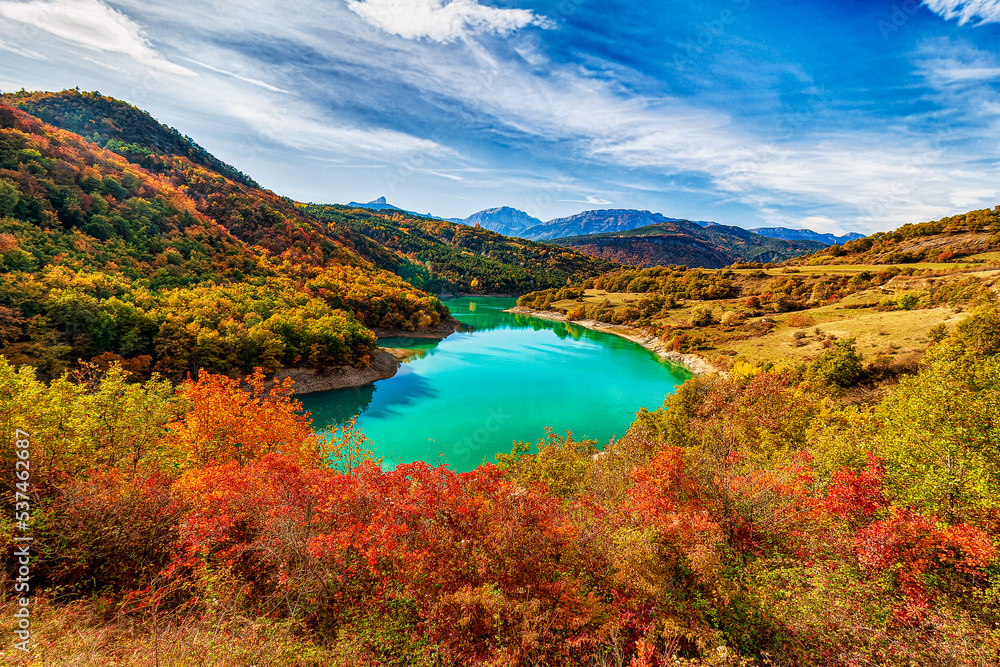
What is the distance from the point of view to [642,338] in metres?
80.1

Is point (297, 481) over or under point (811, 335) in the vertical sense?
under

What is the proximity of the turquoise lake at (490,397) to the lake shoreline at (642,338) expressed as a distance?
1862mm

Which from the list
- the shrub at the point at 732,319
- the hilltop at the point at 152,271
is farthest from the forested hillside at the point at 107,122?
the shrub at the point at 732,319

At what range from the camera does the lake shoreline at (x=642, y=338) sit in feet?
186

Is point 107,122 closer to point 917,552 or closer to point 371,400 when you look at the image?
point 371,400

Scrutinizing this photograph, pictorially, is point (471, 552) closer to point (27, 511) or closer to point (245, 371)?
point (27, 511)

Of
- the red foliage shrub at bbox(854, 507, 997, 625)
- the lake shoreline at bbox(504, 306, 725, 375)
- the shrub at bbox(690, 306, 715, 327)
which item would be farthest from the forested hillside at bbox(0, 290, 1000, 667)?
the shrub at bbox(690, 306, 715, 327)

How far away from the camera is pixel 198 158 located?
97.1 meters

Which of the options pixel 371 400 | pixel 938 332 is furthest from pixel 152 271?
pixel 938 332

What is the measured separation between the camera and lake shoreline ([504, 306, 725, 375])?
5681cm

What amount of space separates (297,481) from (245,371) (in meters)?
33.4

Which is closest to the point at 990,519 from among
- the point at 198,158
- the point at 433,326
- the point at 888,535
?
the point at 888,535

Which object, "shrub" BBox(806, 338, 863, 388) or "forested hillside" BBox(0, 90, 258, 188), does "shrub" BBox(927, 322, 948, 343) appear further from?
"forested hillside" BBox(0, 90, 258, 188)

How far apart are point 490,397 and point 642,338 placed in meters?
51.1
